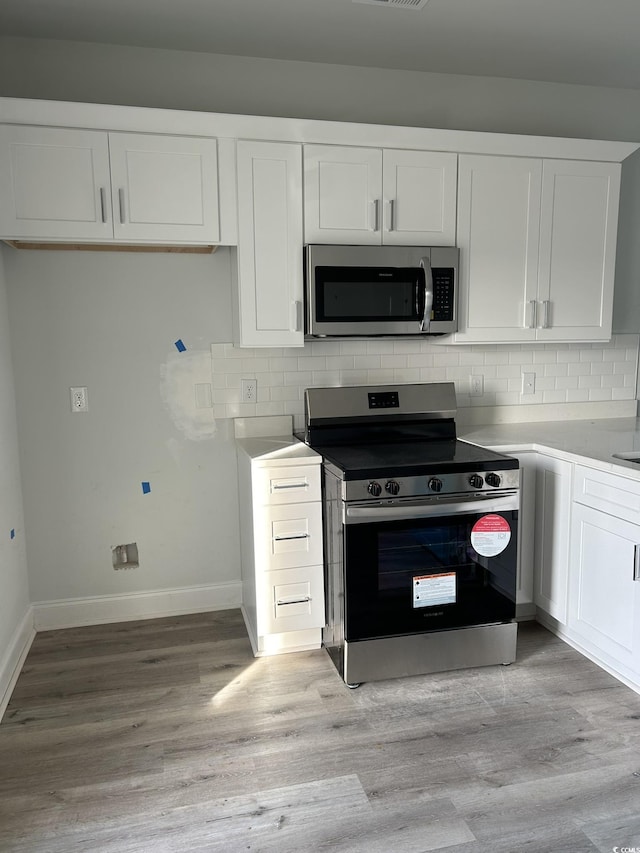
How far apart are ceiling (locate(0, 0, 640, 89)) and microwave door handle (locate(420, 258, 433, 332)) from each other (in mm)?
1005

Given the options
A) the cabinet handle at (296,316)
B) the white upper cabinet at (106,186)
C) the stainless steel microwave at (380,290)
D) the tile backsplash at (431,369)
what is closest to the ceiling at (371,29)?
the white upper cabinet at (106,186)

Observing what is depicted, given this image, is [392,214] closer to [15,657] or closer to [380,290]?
[380,290]

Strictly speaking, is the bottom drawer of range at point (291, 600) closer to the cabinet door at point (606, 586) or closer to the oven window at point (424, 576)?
the oven window at point (424, 576)

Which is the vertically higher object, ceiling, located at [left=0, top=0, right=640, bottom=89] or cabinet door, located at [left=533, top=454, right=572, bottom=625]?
ceiling, located at [left=0, top=0, right=640, bottom=89]

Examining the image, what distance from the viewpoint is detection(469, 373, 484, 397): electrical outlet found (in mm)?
3543

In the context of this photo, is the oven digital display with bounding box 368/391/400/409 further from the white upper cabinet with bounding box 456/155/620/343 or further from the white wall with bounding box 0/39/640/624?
the white upper cabinet with bounding box 456/155/620/343

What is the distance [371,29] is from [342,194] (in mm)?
706

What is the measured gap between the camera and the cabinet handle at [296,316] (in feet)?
9.62

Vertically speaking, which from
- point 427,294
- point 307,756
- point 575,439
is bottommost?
point 307,756

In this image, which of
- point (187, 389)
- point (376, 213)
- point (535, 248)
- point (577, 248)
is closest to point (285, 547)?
point (187, 389)

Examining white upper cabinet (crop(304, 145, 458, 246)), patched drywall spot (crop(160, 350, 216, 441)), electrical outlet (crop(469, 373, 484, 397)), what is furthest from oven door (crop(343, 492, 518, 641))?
white upper cabinet (crop(304, 145, 458, 246))

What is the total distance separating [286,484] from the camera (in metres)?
2.75

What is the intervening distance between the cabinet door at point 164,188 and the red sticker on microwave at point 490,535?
5.52ft

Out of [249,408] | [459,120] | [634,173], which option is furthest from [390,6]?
[249,408]
